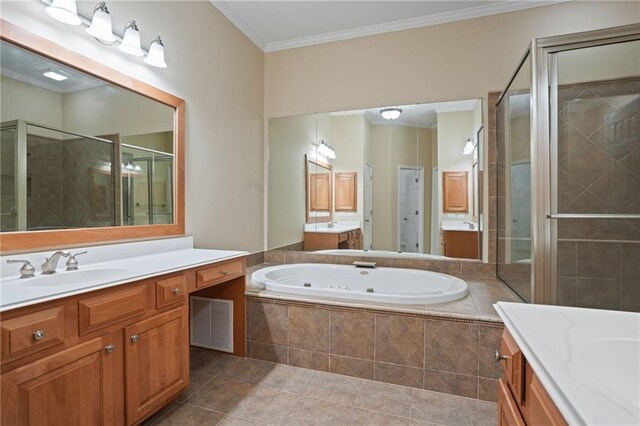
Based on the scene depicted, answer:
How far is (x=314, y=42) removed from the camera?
326 cm

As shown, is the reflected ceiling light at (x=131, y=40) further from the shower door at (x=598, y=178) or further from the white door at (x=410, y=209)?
the shower door at (x=598, y=178)

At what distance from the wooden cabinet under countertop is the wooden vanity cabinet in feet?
4.85

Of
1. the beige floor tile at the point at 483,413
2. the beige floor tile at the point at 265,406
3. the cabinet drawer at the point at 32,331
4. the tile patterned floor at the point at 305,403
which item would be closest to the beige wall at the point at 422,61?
the beige floor tile at the point at 483,413

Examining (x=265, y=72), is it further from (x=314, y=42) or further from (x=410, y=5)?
(x=410, y=5)

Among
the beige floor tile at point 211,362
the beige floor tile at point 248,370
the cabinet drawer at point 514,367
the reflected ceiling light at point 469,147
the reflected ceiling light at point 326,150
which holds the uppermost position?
the reflected ceiling light at point 326,150

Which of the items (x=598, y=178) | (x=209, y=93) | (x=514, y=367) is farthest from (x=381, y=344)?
(x=209, y=93)

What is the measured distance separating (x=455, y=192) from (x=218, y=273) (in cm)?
225

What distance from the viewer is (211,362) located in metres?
2.28

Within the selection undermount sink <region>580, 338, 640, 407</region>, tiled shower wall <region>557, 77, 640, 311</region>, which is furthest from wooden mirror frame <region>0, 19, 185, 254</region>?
tiled shower wall <region>557, 77, 640, 311</region>

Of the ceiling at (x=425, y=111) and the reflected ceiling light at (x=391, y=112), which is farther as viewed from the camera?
the reflected ceiling light at (x=391, y=112)

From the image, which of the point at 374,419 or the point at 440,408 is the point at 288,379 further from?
the point at 440,408

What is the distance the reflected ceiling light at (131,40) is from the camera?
1.80 meters

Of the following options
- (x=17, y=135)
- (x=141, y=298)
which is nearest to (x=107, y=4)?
(x=17, y=135)

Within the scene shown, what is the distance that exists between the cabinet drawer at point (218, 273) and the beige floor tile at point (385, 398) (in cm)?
112
